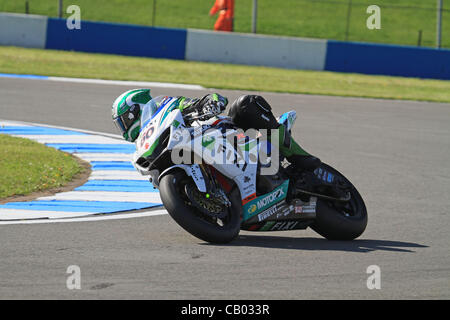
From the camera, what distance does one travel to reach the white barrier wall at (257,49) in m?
23.8

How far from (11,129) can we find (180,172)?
22.1ft

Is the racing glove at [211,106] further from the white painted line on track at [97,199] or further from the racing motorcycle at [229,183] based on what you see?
the white painted line on track at [97,199]

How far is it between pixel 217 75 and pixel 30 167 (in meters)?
11.8

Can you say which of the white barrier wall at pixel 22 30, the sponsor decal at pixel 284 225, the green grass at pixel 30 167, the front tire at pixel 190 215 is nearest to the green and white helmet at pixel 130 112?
the front tire at pixel 190 215

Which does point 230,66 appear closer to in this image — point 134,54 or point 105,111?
point 134,54

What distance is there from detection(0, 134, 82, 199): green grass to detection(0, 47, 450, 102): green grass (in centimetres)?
847

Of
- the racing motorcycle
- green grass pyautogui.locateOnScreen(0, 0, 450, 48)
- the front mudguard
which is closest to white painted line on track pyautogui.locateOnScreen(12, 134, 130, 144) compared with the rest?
the racing motorcycle

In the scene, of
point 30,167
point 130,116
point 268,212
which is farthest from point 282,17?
point 130,116

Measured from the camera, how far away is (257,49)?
938 inches

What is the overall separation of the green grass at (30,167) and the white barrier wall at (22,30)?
12.5 metres

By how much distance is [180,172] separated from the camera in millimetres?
6453

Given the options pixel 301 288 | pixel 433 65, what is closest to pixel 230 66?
pixel 433 65

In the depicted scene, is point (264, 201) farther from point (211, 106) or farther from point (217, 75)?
point (217, 75)

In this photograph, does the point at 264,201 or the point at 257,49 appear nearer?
the point at 264,201
